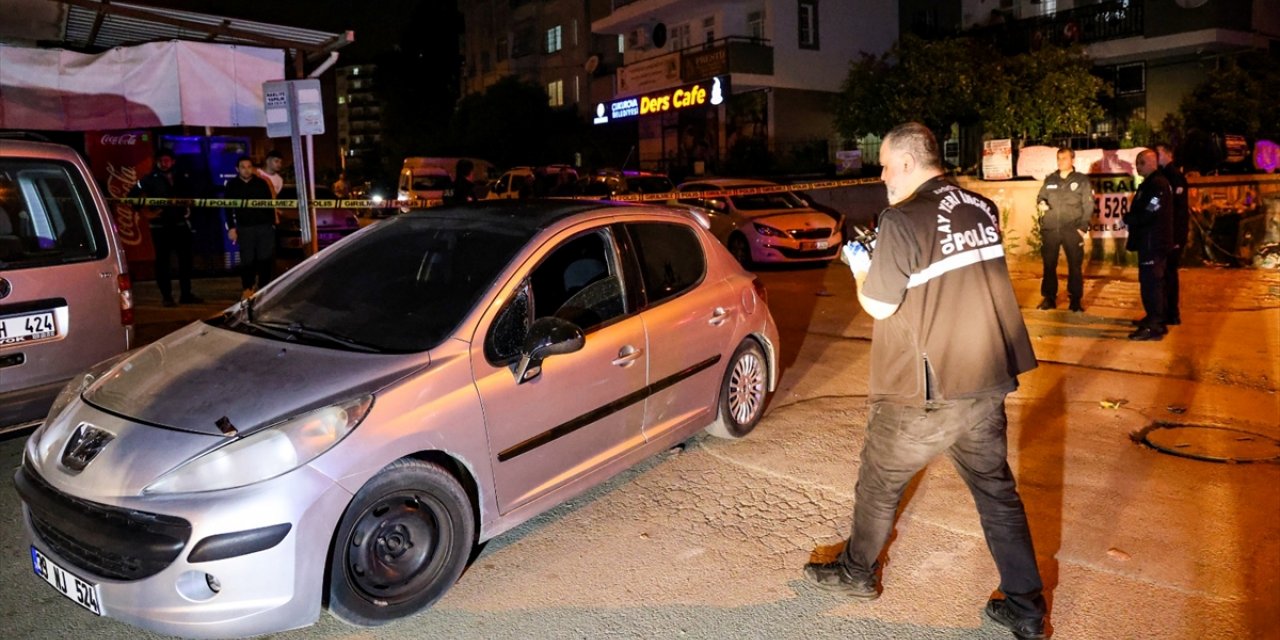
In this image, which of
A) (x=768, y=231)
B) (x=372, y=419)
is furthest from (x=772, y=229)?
(x=372, y=419)

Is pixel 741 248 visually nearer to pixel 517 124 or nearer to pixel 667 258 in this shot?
pixel 667 258

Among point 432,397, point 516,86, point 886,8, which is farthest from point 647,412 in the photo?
point 516,86

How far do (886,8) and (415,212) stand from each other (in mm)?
29367

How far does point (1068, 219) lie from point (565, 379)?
306 inches

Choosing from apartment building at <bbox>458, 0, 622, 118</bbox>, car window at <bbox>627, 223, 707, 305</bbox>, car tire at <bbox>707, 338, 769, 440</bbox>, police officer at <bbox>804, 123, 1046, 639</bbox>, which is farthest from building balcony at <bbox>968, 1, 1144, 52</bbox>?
police officer at <bbox>804, 123, 1046, 639</bbox>

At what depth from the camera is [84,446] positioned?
143 inches

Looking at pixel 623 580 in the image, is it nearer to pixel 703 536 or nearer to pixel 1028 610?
pixel 703 536

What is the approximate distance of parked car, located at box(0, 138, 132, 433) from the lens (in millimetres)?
5320

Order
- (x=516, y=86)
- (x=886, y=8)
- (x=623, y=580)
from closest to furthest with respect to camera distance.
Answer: (x=623, y=580) → (x=886, y=8) → (x=516, y=86)

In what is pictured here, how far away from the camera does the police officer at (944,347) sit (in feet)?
11.4

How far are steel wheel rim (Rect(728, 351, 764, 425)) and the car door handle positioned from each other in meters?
1.14

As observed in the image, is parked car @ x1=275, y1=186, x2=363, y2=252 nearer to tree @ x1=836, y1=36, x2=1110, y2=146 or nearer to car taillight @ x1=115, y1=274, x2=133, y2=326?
car taillight @ x1=115, y1=274, x2=133, y2=326

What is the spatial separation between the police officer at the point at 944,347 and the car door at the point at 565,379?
1.41 m

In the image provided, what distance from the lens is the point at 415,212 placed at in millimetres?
5277
